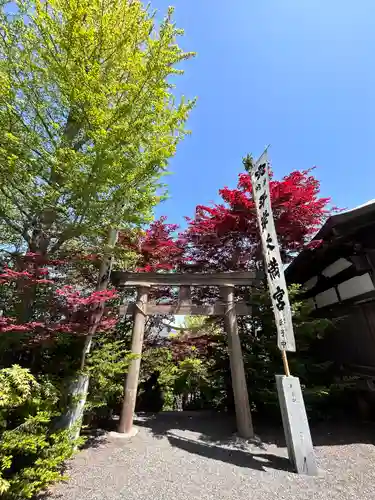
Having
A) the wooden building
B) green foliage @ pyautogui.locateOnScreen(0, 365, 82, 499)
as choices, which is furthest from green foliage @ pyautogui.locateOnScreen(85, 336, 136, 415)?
the wooden building

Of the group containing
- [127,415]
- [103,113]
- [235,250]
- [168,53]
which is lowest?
[127,415]

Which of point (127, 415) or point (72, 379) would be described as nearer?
point (72, 379)

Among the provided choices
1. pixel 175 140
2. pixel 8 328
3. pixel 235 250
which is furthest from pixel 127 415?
pixel 175 140

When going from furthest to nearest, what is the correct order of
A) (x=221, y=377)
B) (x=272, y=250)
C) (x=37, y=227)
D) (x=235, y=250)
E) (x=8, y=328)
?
(x=235, y=250), (x=221, y=377), (x=272, y=250), (x=37, y=227), (x=8, y=328)

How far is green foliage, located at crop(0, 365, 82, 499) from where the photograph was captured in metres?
2.98

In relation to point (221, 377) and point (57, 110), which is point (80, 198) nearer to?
point (57, 110)

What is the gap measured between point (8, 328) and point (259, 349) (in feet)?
17.3

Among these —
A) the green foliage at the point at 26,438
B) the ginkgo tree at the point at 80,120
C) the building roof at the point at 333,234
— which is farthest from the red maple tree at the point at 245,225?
the green foliage at the point at 26,438

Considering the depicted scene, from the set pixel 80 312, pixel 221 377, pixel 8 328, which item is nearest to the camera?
pixel 8 328

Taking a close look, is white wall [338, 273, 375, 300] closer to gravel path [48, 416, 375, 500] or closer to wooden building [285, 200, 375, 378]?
wooden building [285, 200, 375, 378]

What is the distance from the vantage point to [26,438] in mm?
3076

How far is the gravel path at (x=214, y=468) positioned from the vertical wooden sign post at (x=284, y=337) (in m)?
0.32

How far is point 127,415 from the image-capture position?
17.0ft

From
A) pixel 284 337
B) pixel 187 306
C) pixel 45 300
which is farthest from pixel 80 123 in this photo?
pixel 284 337
